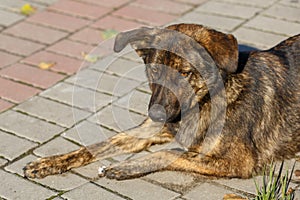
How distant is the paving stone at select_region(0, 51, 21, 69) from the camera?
790cm

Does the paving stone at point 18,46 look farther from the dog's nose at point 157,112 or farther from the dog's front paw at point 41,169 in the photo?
the dog's nose at point 157,112

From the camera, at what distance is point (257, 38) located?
8164mm

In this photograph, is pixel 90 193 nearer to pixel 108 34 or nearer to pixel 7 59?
pixel 7 59

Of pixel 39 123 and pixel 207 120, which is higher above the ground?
pixel 207 120

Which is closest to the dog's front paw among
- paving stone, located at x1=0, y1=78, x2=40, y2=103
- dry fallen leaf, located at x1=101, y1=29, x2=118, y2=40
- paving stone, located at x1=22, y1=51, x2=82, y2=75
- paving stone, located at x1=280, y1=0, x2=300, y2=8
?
paving stone, located at x1=0, y1=78, x2=40, y2=103

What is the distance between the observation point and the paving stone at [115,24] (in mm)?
8492

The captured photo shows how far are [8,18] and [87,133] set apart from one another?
9.46ft

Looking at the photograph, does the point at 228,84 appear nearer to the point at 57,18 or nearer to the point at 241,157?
the point at 241,157

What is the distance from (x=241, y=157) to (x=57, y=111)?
Result: 203 cm

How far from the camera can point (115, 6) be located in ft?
29.7

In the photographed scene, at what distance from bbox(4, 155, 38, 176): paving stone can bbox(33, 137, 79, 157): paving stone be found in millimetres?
90

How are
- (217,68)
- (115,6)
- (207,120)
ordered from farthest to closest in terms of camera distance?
(115,6)
(207,120)
(217,68)

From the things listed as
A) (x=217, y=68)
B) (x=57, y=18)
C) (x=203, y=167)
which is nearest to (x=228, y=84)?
(x=217, y=68)

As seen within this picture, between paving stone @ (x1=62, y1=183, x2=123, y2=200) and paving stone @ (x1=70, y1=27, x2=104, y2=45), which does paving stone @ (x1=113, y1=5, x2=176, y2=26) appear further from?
paving stone @ (x1=62, y1=183, x2=123, y2=200)
